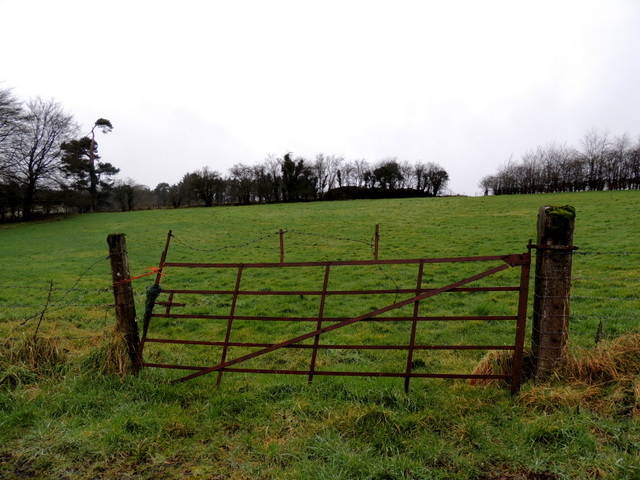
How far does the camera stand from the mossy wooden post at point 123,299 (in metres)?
4.54

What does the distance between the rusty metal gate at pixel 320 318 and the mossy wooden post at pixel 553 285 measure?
18 cm

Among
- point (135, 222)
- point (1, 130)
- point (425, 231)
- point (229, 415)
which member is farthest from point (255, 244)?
point (1, 130)

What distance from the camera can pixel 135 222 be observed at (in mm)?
35500

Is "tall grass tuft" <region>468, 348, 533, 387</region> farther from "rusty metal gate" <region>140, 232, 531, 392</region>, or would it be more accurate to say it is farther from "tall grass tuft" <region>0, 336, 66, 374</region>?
"tall grass tuft" <region>0, 336, 66, 374</region>

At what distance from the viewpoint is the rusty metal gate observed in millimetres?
3959

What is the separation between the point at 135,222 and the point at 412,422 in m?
37.6

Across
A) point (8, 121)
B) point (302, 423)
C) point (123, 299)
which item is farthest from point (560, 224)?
point (8, 121)

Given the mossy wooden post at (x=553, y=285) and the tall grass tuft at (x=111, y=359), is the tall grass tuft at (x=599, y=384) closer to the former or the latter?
the mossy wooden post at (x=553, y=285)

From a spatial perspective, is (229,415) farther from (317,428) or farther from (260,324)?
(260,324)

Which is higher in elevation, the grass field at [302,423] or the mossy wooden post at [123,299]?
the mossy wooden post at [123,299]

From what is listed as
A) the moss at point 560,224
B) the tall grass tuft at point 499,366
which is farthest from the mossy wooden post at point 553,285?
the tall grass tuft at point 499,366

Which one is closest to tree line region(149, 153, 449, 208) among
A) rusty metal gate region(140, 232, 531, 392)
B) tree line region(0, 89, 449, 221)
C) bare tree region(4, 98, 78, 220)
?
tree line region(0, 89, 449, 221)

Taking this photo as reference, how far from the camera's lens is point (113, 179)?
179 feet

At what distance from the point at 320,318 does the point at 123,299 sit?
2.54 m
